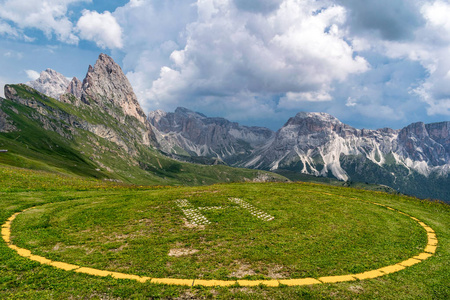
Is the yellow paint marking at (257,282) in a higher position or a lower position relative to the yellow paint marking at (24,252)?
higher

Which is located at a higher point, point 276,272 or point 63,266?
point 276,272

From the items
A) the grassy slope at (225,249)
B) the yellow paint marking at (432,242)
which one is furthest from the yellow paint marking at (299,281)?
the yellow paint marking at (432,242)

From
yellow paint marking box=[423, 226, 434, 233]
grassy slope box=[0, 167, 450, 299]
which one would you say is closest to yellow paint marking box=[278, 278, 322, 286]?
grassy slope box=[0, 167, 450, 299]

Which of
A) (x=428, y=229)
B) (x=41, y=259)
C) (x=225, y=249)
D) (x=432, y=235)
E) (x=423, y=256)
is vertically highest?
(x=428, y=229)

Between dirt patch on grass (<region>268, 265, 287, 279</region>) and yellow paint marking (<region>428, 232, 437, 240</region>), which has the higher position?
yellow paint marking (<region>428, 232, 437, 240</region>)

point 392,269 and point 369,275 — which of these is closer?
point 369,275

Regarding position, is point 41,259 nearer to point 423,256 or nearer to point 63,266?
point 63,266

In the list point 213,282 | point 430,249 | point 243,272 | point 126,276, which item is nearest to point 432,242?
point 430,249

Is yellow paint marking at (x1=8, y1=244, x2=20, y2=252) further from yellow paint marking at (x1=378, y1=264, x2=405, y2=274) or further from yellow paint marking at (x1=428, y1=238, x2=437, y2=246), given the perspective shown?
yellow paint marking at (x1=428, y1=238, x2=437, y2=246)

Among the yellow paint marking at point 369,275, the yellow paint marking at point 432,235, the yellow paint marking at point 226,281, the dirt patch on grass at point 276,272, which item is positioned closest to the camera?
the yellow paint marking at point 226,281

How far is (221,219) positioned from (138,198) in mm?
14196

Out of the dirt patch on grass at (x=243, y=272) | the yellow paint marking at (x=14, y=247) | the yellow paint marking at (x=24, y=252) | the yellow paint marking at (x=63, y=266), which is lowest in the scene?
the yellow paint marking at (x=14, y=247)

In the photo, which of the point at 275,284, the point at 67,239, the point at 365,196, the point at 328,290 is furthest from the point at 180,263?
the point at 365,196

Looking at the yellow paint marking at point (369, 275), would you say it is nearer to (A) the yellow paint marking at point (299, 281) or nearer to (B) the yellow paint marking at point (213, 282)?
(A) the yellow paint marking at point (299, 281)
